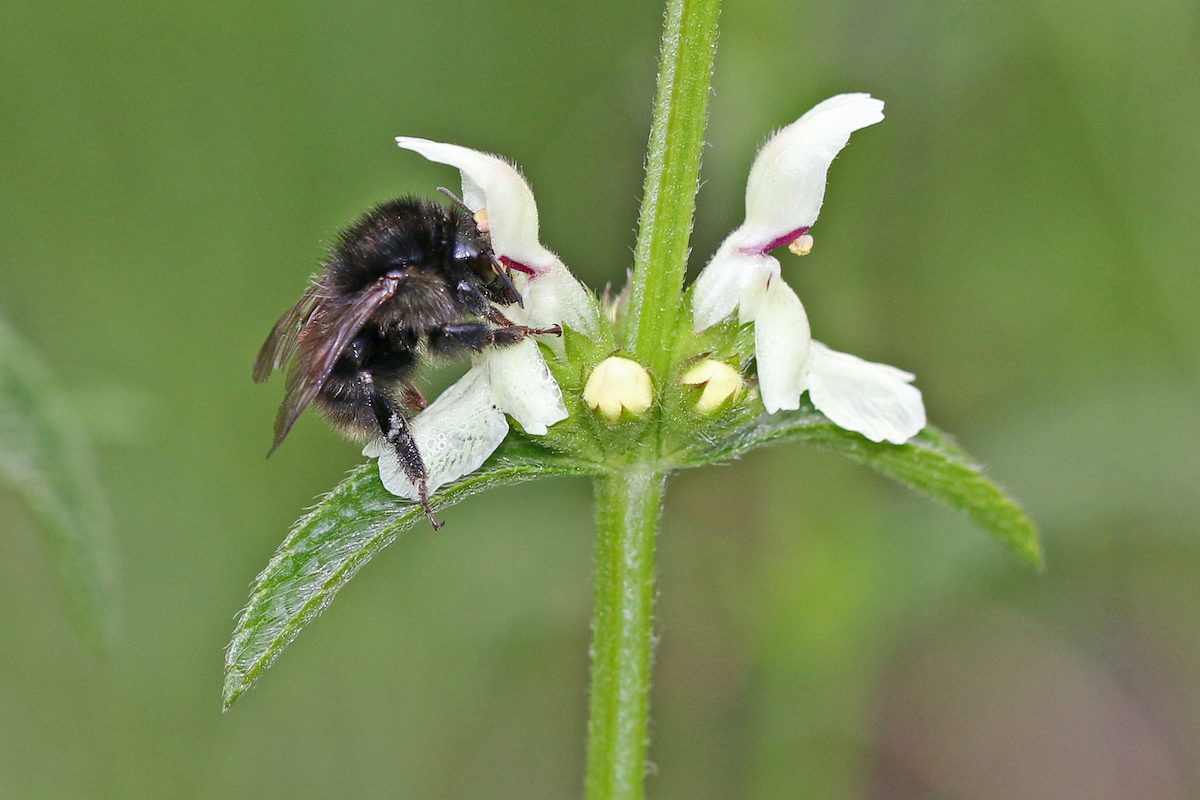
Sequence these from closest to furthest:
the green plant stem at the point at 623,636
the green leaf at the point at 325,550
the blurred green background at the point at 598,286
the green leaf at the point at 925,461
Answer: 1. the green leaf at the point at 325,550
2. the green plant stem at the point at 623,636
3. the green leaf at the point at 925,461
4. the blurred green background at the point at 598,286

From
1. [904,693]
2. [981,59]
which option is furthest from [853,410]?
[904,693]

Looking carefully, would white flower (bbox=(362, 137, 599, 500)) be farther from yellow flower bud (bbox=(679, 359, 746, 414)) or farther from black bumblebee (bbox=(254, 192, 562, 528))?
yellow flower bud (bbox=(679, 359, 746, 414))

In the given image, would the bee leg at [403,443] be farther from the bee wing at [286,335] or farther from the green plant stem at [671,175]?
the green plant stem at [671,175]

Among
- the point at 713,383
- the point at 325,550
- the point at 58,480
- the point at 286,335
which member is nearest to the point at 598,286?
the point at 286,335

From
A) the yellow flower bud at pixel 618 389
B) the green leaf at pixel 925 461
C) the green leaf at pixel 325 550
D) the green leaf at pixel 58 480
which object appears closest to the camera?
the green leaf at pixel 325 550

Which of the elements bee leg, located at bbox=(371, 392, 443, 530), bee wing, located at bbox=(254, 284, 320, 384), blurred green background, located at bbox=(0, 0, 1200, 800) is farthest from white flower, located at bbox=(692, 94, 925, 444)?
blurred green background, located at bbox=(0, 0, 1200, 800)

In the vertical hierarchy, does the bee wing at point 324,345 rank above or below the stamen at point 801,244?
below

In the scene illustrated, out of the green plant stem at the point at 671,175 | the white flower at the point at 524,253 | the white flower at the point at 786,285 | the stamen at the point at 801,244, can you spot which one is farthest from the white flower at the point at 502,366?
the stamen at the point at 801,244

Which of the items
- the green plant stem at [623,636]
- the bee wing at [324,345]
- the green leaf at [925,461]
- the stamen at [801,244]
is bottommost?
the green plant stem at [623,636]

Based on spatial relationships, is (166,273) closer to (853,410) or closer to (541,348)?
(541,348)

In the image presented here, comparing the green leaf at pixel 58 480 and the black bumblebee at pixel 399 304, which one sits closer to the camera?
the black bumblebee at pixel 399 304
